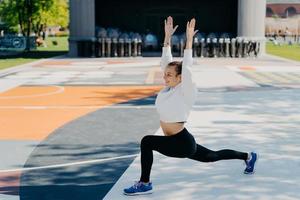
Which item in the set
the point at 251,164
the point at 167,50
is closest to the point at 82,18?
the point at 251,164

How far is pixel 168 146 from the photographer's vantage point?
5.21 meters

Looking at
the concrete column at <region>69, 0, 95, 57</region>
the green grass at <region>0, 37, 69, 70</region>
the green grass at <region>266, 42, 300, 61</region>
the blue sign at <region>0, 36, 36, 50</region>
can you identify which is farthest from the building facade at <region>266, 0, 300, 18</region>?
the concrete column at <region>69, 0, 95, 57</region>

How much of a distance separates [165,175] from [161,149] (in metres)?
1.08

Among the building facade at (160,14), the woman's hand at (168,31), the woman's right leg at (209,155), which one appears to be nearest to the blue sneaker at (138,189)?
the woman's right leg at (209,155)

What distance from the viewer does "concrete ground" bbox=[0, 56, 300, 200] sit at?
5.80 m

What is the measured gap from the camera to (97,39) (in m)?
31.2

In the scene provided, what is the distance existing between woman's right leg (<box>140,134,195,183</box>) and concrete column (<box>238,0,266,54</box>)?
26.8 metres

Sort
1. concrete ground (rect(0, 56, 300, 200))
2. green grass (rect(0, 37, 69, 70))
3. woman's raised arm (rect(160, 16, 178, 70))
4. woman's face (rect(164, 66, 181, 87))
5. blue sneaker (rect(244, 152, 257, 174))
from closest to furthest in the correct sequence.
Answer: woman's face (rect(164, 66, 181, 87)) < woman's raised arm (rect(160, 16, 178, 70)) < concrete ground (rect(0, 56, 300, 200)) < blue sneaker (rect(244, 152, 257, 174)) < green grass (rect(0, 37, 69, 70))

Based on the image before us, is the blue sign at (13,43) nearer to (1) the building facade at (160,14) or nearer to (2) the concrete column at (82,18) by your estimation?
(1) the building facade at (160,14)

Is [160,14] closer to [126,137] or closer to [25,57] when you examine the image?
[25,57]

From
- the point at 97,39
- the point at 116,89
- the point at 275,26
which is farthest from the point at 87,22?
the point at 275,26

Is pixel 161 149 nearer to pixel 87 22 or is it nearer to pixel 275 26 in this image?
pixel 87 22

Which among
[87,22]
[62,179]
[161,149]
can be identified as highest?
[87,22]

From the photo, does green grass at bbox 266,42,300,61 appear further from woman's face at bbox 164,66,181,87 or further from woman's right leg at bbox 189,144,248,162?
woman's face at bbox 164,66,181,87
